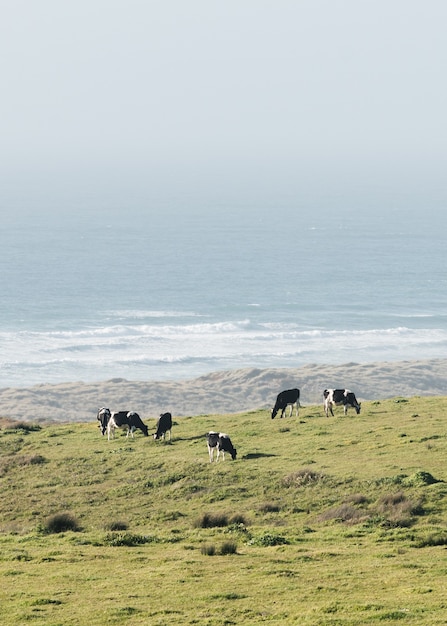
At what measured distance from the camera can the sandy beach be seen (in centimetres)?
8362

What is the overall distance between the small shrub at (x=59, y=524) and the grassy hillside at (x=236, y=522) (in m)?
0.04

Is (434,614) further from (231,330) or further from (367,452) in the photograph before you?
(231,330)

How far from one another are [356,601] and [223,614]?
2.53 m

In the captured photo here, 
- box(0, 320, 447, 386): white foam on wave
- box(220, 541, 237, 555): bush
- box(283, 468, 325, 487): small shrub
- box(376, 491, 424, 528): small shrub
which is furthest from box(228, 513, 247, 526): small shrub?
box(0, 320, 447, 386): white foam on wave

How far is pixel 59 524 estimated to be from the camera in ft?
98.1

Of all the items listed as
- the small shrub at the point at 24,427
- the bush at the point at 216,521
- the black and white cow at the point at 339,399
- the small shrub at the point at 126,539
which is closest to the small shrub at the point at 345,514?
the bush at the point at 216,521

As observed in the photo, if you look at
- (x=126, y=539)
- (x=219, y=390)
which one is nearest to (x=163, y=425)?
(x=126, y=539)

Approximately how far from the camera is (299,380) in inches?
3691

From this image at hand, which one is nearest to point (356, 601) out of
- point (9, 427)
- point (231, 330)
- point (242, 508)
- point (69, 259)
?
point (242, 508)

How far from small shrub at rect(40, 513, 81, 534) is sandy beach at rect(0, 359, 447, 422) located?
48.5m

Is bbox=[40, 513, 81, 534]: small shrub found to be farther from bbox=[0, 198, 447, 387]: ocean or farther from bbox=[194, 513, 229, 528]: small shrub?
bbox=[0, 198, 447, 387]: ocean

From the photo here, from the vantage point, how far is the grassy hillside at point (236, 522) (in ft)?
64.1

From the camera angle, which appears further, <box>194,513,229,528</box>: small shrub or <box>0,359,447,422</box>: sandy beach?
<box>0,359,447,422</box>: sandy beach

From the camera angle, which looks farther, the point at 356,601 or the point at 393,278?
the point at 393,278
